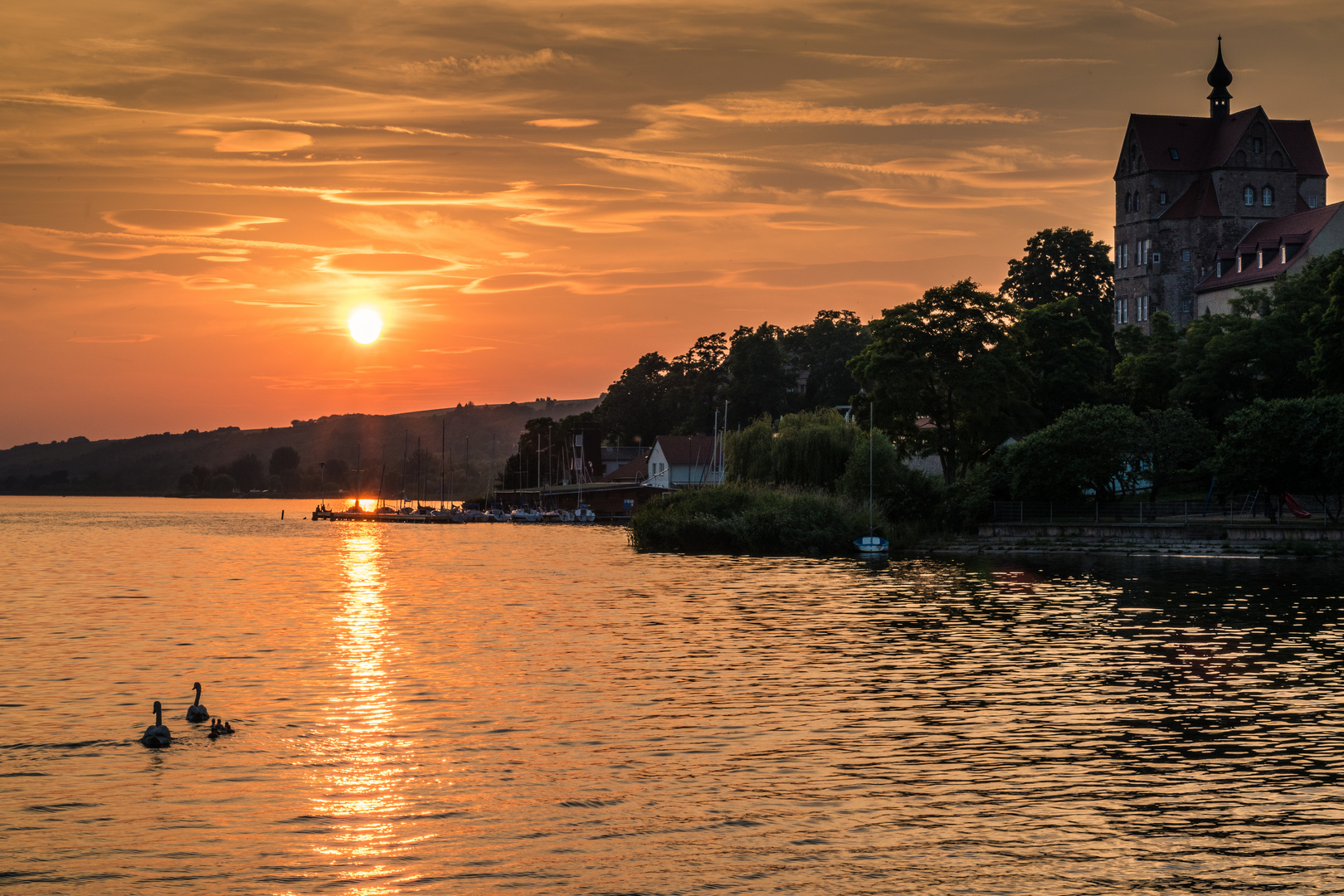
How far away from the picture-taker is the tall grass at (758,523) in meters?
78.7

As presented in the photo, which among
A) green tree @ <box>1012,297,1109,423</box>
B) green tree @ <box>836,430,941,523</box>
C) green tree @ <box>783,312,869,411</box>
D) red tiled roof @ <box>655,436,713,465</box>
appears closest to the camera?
green tree @ <box>836,430,941,523</box>

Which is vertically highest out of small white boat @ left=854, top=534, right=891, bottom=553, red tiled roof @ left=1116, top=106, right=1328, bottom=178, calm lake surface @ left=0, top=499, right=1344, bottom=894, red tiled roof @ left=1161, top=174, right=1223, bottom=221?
red tiled roof @ left=1116, top=106, right=1328, bottom=178

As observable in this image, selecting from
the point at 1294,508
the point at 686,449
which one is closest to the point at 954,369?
the point at 1294,508

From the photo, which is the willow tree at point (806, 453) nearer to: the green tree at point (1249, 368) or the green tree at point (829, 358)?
the green tree at point (1249, 368)

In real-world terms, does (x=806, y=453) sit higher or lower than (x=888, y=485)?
higher

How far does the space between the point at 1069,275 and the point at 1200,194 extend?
17309 millimetres

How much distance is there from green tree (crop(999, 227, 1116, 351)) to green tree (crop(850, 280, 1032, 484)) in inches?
2326

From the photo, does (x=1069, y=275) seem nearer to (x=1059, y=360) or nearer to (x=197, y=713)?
(x=1059, y=360)

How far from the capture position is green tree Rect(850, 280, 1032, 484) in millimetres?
88188

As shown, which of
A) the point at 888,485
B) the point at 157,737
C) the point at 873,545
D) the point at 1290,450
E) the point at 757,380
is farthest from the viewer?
the point at 757,380

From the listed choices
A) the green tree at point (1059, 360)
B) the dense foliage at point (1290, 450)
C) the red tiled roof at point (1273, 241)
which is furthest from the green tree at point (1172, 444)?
the red tiled roof at point (1273, 241)

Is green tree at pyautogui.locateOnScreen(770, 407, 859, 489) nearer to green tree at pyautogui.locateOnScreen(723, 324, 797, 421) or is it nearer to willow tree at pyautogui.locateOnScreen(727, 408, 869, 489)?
willow tree at pyautogui.locateOnScreen(727, 408, 869, 489)

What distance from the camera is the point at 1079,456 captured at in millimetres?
76688

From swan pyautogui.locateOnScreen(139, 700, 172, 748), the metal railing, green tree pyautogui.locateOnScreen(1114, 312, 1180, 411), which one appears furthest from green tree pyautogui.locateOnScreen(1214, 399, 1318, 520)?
swan pyautogui.locateOnScreen(139, 700, 172, 748)
